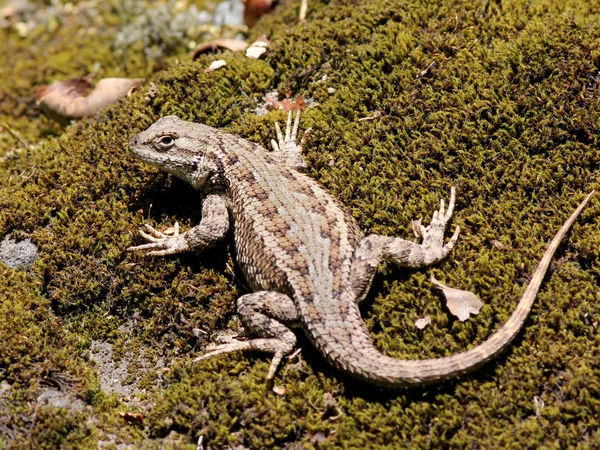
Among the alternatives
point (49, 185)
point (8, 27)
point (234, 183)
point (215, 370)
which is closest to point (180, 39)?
point (8, 27)

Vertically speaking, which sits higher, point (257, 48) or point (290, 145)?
point (257, 48)

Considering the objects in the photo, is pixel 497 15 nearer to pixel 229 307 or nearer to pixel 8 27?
pixel 229 307

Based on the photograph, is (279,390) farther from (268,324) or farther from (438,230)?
(438,230)

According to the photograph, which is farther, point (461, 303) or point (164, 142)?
point (164, 142)

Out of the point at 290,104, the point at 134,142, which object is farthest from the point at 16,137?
the point at 290,104

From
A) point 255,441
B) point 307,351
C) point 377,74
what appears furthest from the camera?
point 377,74

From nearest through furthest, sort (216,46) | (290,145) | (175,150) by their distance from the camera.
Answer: (175,150)
(290,145)
(216,46)
